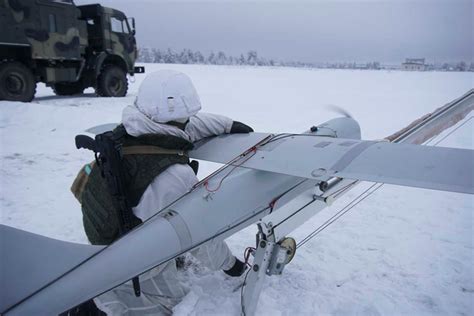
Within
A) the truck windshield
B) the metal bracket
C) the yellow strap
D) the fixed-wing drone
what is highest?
the truck windshield

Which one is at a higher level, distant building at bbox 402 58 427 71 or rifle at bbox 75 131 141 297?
distant building at bbox 402 58 427 71

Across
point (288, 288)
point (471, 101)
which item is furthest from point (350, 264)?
point (471, 101)

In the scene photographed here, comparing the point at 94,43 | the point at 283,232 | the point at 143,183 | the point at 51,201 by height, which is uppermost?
the point at 94,43

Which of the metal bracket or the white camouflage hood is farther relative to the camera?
the metal bracket

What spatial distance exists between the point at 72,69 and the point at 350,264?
1236 cm

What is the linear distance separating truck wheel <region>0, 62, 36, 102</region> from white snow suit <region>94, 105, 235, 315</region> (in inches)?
402

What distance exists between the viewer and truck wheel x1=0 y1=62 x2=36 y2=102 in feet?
33.6

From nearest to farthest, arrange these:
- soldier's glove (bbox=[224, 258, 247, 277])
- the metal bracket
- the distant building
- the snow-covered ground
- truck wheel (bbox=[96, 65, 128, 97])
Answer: the metal bracket
the snow-covered ground
soldier's glove (bbox=[224, 258, 247, 277])
truck wheel (bbox=[96, 65, 128, 97])
the distant building

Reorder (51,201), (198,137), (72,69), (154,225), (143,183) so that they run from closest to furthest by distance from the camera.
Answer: (154,225) < (143,183) < (198,137) < (51,201) < (72,69)

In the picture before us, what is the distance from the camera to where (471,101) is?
348 cm

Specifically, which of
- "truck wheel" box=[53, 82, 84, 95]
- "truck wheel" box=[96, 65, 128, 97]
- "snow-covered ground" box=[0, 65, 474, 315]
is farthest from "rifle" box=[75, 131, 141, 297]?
"truck wheel" box=[53, 82, 84, 95]

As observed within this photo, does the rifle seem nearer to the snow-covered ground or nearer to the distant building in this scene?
the snow-covered ground

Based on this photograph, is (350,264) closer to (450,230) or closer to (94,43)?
(450,230)

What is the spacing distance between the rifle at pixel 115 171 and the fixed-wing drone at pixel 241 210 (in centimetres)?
26
